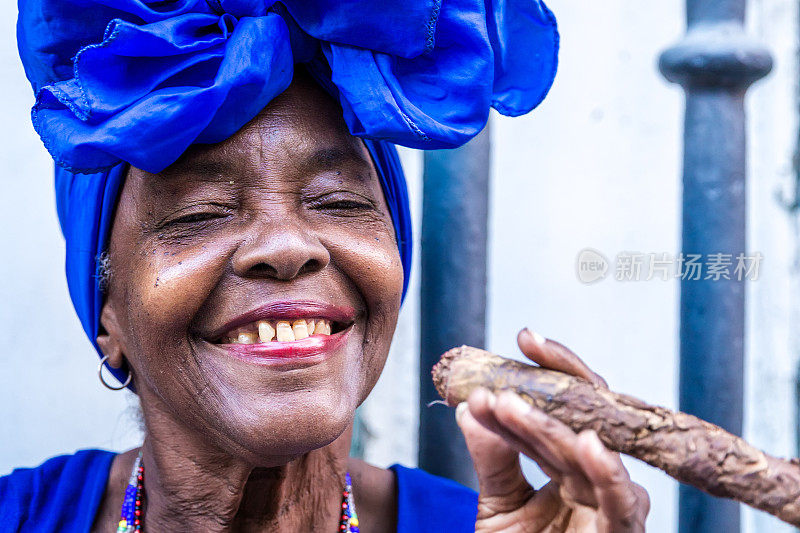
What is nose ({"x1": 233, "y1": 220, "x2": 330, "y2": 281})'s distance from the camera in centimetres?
145

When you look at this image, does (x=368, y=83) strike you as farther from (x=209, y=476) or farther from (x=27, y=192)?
(x=27, y=192)

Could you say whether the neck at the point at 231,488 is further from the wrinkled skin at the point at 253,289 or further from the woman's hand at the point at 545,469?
the woman's hand at the point at 545,469

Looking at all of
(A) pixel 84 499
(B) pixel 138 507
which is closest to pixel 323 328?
(B) pixel 138 507

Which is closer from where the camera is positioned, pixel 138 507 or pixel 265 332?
pixel 265 332

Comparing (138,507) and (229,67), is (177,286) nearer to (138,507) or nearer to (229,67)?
(229,67)

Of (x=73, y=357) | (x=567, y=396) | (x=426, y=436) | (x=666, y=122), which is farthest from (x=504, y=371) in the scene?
(x=666, y=122)

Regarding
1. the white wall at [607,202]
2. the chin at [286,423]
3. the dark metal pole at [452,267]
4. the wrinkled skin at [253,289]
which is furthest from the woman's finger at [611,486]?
the white wall at [607,202]

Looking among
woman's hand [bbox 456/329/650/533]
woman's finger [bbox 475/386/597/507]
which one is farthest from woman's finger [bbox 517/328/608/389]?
woman's finger [bbox 475/386/597/507]

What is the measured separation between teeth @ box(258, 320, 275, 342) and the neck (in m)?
0.25

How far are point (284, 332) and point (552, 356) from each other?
0.48 m

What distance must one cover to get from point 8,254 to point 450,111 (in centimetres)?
148

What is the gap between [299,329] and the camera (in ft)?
4.94

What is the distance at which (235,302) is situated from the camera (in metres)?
1.49

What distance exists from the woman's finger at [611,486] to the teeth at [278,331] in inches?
22.0
